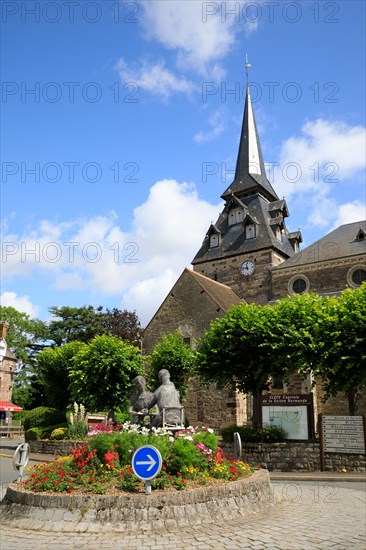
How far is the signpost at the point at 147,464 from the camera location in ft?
22.0

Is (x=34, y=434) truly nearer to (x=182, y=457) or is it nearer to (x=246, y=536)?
(x=182, y=457)

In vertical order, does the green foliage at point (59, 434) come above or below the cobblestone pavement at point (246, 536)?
below

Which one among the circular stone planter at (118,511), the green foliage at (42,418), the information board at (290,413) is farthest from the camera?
the green foliage at (42,418)

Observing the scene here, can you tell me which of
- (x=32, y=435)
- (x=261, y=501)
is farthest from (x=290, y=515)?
(x=32, y=435)

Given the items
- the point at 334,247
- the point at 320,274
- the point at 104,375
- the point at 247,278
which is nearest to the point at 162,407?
the point at 104,375

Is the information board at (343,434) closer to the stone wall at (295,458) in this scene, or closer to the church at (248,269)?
the stone wall at (295,458)

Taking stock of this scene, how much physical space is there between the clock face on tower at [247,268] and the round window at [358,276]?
8423 mm

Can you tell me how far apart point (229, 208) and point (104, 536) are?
→ 128 ft

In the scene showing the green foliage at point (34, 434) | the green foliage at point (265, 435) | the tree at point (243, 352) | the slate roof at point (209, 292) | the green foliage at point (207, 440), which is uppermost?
the slate roof at point (209, 292)

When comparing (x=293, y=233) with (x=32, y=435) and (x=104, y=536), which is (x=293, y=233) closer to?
(x=32, y=435)

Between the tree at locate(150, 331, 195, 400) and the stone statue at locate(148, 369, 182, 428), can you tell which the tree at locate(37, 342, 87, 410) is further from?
the stone statue at locate(148, 369, 182, 428)

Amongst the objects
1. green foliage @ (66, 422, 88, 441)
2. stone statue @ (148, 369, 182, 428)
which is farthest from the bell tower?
stone statue @ (148, 369, 182, 428)

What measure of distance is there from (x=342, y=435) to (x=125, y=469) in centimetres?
986

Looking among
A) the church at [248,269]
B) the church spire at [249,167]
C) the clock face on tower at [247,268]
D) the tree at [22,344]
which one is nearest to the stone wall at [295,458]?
the church at [248,269]
